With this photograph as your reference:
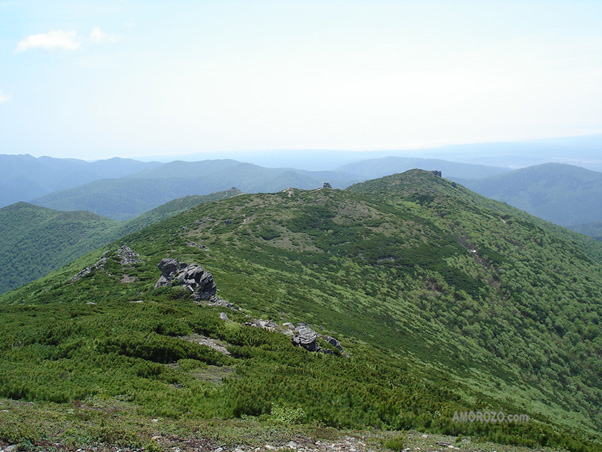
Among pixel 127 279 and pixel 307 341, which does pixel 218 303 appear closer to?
pixel 307 341

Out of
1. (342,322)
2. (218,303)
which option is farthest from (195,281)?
(342,322)

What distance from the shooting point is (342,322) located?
49.5 meters

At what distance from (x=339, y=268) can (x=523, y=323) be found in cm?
4727

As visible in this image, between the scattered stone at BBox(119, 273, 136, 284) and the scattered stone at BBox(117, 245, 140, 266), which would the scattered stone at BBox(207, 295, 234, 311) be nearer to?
the scattered stone at BBox(119, 273, 136, 284)

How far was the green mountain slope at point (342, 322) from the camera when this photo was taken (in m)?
13.8

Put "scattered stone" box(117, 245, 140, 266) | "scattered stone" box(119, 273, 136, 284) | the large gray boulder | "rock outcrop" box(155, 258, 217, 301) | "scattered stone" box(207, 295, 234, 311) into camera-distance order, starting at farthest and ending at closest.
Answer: "scattered stone" box(117, 245, 140, 266) → "scattered stone" box(119, 273, 136, 284) → "rock outcrop" box(155, 258, 217, 301) → "scattered stone" box(207, 295, 234, 311) → the large gray boulder

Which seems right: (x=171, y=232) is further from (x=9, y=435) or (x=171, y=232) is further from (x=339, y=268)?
(x=9, y=435)

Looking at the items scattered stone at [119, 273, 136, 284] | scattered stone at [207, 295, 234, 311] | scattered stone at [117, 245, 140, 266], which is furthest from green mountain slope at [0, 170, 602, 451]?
scattered stone at [207, 295, 234, 311]

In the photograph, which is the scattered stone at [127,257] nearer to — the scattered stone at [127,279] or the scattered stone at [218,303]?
the scattered stone at [127,279]

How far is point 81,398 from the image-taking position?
11.9 m

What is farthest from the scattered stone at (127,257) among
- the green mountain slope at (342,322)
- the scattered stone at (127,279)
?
the scattered stone at (127,279)

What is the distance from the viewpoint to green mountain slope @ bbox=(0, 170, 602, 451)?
45.1 feet

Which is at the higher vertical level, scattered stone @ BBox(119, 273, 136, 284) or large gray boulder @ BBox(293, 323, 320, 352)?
large gray boulder @ BBox(293, 323, 320, 352)

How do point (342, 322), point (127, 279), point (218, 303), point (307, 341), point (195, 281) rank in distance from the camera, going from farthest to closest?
1. point (342, 322)
2. point (127, 279)
3. point (195, 281)
4. point (218, 303)
5. point (307, 341)
